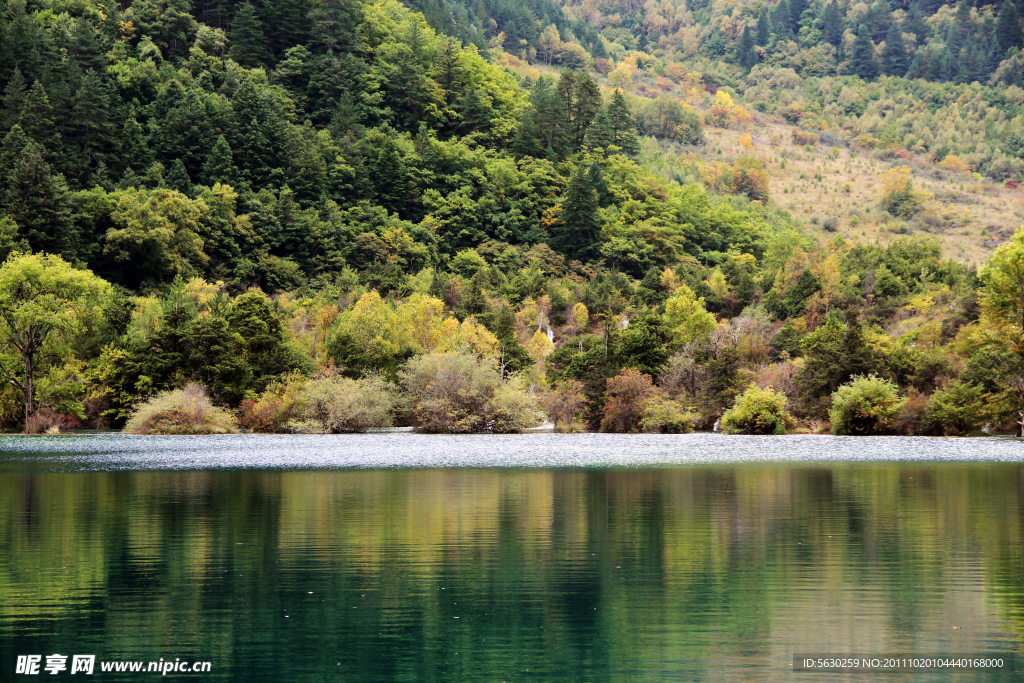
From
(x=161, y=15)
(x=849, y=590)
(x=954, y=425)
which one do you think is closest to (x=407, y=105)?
(x=161, y=15)

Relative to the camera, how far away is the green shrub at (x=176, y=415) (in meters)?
77.4

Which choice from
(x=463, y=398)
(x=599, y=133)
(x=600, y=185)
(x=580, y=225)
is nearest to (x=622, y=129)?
(x=599, y=133)

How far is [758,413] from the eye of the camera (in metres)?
80.1

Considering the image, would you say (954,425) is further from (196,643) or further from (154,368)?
(196,643)

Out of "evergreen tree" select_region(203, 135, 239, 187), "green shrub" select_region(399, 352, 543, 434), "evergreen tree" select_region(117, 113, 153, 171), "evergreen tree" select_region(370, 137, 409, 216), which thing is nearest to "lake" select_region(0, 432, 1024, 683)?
"green shrub" select_region(399, 352, 543, 434)

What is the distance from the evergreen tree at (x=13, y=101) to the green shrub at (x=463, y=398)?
227 ft

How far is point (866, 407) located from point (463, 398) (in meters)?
30.4

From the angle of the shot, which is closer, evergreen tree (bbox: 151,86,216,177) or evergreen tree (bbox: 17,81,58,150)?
evergreen tree (bbox: 17,81,58,150)

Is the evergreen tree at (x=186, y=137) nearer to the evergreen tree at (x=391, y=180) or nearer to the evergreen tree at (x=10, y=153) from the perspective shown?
the evergreen tree at (x=10, y=153)

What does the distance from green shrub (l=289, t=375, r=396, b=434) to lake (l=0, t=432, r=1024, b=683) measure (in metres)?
38.8

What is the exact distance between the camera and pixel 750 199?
19238 centimetres


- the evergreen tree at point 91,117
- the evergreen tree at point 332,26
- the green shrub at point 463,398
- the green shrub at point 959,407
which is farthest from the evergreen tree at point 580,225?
the green shrub at point 959,407

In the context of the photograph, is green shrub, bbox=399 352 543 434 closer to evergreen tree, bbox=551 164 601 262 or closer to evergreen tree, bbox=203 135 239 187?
evergreen tree, bbox=203 135 239 187

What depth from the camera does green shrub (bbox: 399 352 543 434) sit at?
265ft
